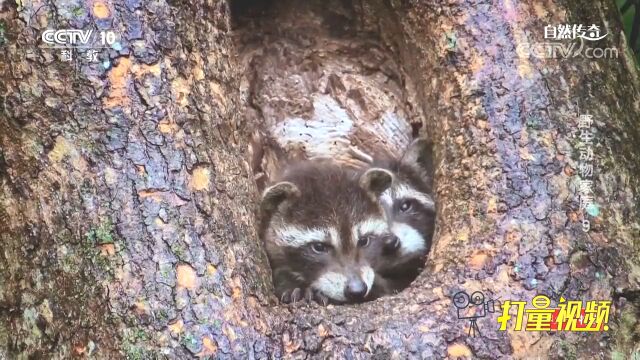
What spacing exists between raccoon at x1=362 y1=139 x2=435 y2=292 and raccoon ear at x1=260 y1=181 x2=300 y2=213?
48 cm

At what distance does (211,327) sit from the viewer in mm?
3027

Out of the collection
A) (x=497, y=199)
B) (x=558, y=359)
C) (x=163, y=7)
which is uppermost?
(x=163, y=7)

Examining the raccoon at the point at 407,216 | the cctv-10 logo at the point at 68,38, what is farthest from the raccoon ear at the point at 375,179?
the cctv-10 logo at the point at 68,38

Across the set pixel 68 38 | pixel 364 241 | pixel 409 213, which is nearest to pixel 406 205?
pixel 409 213

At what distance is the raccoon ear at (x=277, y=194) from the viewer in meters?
4.19

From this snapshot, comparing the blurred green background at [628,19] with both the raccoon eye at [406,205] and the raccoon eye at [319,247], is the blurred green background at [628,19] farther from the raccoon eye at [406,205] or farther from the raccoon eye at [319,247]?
the raccoon eye at [319,247]

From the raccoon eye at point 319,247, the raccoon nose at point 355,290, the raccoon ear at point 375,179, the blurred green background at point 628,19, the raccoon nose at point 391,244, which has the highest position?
the blurred green background at point 628,19

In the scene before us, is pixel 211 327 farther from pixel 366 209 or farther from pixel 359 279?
pixel 366 209

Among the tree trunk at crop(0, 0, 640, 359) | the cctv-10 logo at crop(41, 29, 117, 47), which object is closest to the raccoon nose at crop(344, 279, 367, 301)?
the tree trunk at crop(0, 0, 640, 359)

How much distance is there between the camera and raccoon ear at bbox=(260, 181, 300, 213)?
165 inches

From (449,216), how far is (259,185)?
1.30 m

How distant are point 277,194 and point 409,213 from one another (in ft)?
2.46

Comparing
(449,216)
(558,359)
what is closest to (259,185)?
(449,216)

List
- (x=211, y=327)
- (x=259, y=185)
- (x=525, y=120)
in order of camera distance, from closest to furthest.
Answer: (x=211, y=327), (x=525, y=120), (x=259, y=185)
